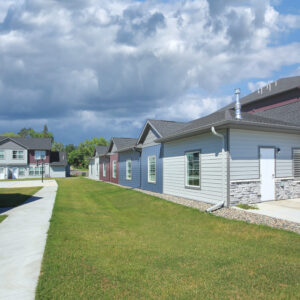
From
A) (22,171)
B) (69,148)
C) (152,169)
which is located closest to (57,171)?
(22,171)

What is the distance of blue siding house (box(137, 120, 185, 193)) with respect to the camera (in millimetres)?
14609

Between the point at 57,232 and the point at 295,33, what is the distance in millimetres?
13368

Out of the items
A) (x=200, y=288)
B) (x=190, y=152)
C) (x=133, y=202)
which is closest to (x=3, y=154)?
(x=133, y=202)

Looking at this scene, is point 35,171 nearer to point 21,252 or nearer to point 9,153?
point 9,153

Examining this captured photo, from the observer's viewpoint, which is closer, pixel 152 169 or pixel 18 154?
pixel 152 169

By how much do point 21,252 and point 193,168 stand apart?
7.94 metres

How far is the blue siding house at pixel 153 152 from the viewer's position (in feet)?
47.9

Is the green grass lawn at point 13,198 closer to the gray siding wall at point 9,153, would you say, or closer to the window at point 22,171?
the gray siding wall at point 9,153

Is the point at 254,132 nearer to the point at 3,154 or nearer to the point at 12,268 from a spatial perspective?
the point at 12,268

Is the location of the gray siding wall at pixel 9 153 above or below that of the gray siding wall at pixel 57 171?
above

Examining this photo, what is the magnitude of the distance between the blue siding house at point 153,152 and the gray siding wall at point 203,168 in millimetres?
1258

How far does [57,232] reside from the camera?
6.39 m

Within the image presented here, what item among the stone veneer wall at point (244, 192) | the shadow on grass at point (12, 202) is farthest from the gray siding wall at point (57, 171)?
the stone veneer wall at point (244, 192)

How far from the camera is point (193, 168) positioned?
1123 cm
